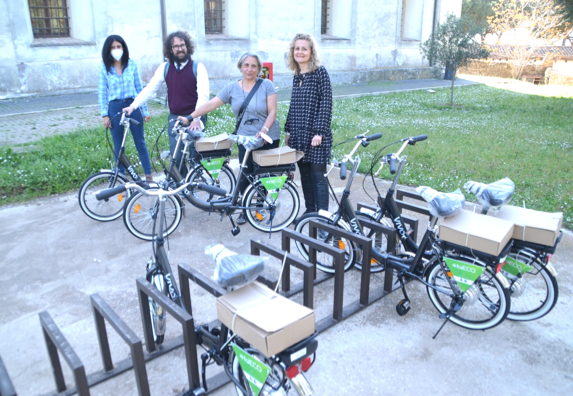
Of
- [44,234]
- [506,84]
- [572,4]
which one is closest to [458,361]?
[44,234]

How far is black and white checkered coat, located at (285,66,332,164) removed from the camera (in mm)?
4371

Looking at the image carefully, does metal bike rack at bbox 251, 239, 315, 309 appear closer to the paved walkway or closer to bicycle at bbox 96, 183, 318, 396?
bicycle at bbox 96, 183, 318, 396

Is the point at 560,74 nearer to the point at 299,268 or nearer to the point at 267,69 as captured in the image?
the point at 267,69

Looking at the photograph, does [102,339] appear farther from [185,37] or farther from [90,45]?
[90,45]

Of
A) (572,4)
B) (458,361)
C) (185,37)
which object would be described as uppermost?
(572,4)

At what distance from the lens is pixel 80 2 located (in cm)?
1324

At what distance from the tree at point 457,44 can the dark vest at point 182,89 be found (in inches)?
437

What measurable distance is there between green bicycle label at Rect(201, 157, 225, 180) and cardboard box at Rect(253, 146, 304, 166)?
2.86 ft

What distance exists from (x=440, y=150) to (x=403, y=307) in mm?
5464

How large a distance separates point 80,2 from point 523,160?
40.5 ft

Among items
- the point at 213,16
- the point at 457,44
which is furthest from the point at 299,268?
the point at 213,16

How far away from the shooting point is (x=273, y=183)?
4.74 m

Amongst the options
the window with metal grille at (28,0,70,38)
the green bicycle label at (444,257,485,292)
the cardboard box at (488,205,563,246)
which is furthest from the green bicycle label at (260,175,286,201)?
the window with metal grille at (28,0,70,38)

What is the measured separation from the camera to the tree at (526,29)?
→ 73.8ft
